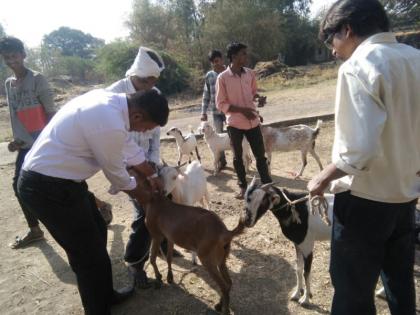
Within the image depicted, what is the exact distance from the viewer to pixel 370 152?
5.30 ft

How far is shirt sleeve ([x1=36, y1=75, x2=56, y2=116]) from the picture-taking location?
13.8 ft

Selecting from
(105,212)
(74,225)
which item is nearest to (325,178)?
(74,225)

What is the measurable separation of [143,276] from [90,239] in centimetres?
109

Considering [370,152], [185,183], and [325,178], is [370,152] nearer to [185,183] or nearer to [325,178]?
[325,178]

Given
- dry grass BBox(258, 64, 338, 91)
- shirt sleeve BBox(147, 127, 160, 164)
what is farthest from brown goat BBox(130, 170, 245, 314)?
dry grass BBox(258, 64, 338, 91)

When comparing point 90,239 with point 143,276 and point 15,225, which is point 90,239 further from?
point 15,225

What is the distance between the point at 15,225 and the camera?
564cm

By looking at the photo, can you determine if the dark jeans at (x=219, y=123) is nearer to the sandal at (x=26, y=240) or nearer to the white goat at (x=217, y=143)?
the white goat at (x=217, y=143)

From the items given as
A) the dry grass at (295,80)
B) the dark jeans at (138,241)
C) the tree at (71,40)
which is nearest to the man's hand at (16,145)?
the dark jeans at (138,241)

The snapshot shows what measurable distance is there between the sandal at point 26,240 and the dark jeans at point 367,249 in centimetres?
404

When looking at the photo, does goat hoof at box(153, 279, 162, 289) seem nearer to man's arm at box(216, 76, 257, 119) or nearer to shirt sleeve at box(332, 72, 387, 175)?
man's arm at box(216, 76, 257, 119)

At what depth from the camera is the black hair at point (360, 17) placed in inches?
68.5

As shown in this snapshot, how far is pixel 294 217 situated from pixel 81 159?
5.76 ft

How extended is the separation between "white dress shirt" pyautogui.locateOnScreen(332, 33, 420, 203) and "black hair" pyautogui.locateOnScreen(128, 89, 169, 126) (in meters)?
1.19
